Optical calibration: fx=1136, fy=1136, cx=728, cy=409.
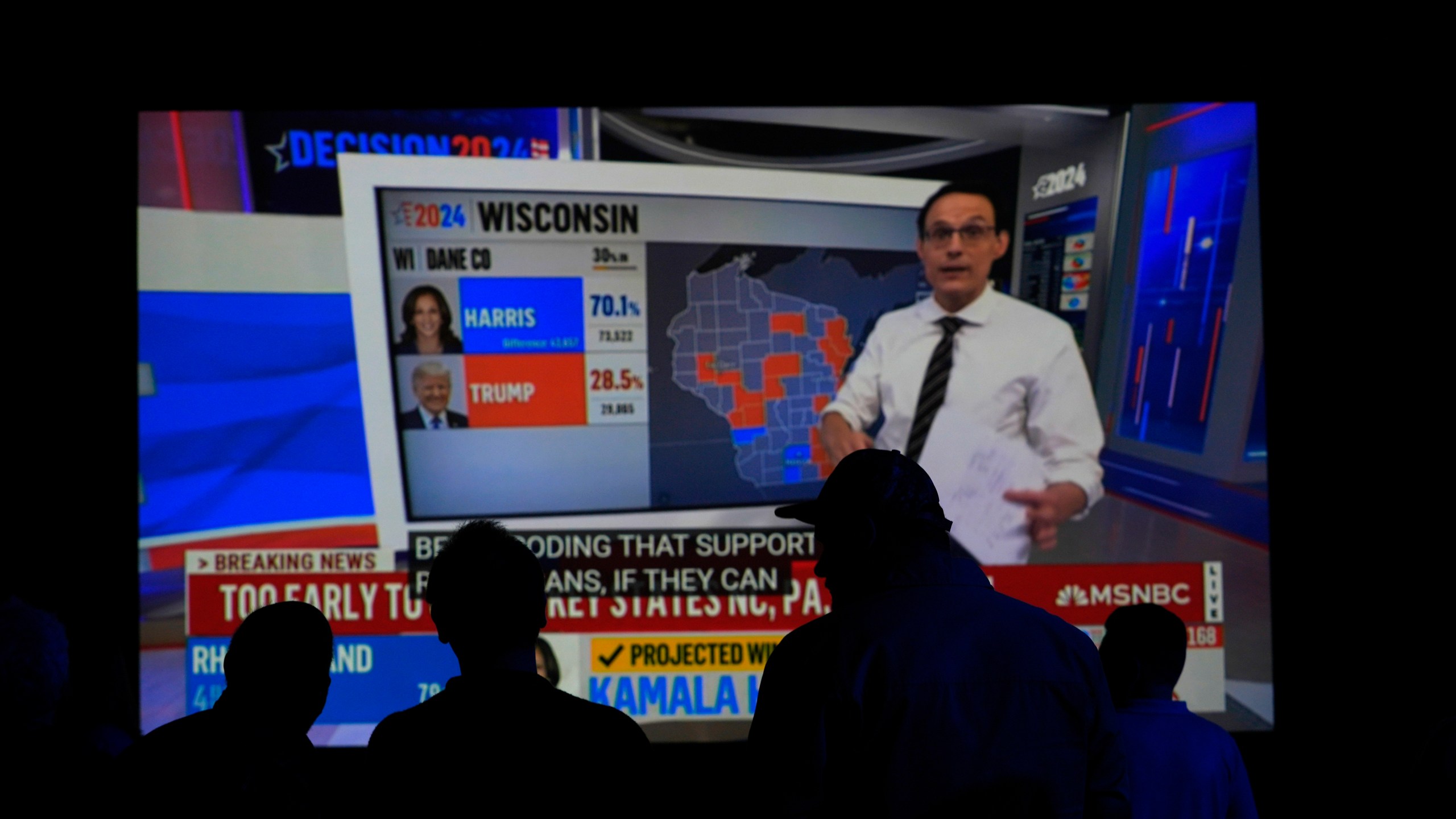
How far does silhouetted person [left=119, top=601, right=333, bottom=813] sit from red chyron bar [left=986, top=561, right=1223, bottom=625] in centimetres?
195

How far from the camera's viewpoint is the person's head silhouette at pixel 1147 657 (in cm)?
167

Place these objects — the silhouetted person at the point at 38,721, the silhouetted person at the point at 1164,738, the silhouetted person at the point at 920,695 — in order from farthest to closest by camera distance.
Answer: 1. the silhouetted person at the point at 1164,738
2. the silhouetted person at the point at 38,721
3. the silhouetted person at the point at 920,695

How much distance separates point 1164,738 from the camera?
165 centimetres

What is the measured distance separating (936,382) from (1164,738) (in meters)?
1.33

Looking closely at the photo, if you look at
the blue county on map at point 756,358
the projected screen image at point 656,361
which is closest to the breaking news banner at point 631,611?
the projected screen image at point 656,361

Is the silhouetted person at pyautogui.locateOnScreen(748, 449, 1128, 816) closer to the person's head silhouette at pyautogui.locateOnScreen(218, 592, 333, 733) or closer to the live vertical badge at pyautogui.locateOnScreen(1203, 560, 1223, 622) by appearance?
the person's head silhouette at pyautogui.locateOnScreen(218, 592, 333, 733)

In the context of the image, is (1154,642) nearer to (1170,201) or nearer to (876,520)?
(876,520)

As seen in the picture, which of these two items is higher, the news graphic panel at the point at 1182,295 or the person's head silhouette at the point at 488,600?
the news graphic panel at the point at 1182,295

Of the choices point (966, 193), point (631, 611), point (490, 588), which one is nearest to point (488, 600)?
point (490, 588)

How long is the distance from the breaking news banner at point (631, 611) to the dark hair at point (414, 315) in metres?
0.49

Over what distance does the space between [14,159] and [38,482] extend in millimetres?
859

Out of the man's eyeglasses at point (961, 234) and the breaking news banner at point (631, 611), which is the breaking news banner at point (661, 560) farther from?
the man's eyeglasses at point (961, 234)

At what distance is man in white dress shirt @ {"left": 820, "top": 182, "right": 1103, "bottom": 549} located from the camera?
2840 mm

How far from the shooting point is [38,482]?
3.03 meters
